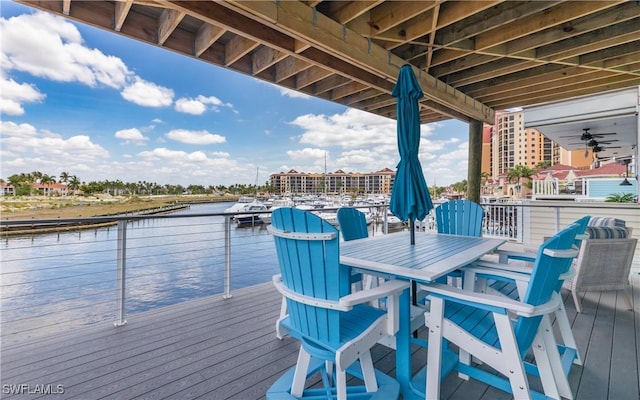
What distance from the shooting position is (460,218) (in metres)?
3.28

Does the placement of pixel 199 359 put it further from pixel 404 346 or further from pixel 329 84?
pixel 329 84

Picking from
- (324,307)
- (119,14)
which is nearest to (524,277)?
(324,307)

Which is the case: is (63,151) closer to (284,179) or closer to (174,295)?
(284,179)

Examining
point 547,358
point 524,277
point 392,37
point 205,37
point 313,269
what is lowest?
point 547,358

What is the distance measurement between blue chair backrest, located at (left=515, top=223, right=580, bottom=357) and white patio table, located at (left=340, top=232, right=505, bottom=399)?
381 mm

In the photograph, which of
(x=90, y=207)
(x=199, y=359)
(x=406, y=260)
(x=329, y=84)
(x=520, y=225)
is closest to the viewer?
(x=406, y=260)

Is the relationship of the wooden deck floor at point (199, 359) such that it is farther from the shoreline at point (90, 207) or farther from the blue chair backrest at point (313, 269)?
the shoreline at point (90, 207)

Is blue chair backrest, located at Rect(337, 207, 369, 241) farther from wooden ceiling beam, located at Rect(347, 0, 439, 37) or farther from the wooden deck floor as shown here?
wooden ceiling beam, located at Rect(347, 0, 439, 37)

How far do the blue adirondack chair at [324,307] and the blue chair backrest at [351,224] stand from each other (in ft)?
4.53

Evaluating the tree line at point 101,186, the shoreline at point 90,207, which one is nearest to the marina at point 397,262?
the shoreline at point 90,207

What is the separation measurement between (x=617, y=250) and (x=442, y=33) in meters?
2.79

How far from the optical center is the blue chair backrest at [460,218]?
3.17 metres

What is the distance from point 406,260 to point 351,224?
47.2 inches

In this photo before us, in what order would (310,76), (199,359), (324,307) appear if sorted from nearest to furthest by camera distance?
(324,307) → (199,359) → (310,76)
